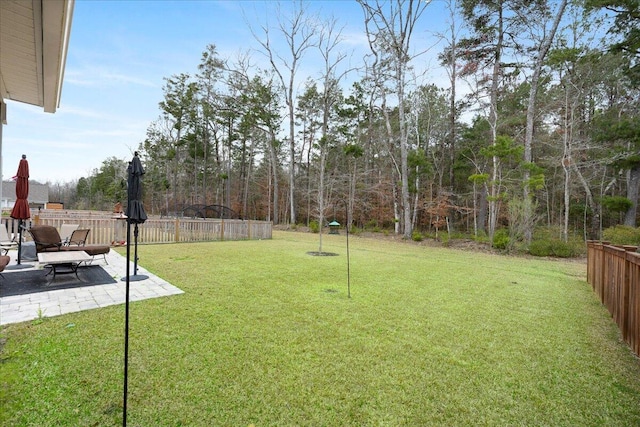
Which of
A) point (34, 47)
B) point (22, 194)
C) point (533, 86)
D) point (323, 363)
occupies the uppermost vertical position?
point (533, 86)

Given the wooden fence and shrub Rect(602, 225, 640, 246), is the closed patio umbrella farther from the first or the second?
shrub Rect(602, 225, 640, 246)

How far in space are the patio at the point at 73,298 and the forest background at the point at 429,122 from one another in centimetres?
485

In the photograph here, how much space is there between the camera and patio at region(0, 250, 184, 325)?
3.46 m

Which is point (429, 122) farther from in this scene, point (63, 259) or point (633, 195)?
point (63, 259)

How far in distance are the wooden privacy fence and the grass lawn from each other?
21 centimetres

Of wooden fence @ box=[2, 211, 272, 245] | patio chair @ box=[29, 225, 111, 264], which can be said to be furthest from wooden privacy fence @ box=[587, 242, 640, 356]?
wooden fence @ box=[2, 211, 272, 245]

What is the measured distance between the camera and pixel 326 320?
11.8ft

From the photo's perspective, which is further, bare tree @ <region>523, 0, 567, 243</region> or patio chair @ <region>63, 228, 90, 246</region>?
bare tree @ <region>523, 0, 567, 243</region>

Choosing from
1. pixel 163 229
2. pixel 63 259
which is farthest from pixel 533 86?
pixel 63 259

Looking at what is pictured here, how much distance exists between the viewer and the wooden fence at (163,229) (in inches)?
353

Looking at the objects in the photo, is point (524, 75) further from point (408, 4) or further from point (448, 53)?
point (408, 4)

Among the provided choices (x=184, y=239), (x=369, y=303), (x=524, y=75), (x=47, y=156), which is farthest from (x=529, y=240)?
(x=47, y=156)

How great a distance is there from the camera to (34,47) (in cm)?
279

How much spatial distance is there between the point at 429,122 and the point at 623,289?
1809cm
